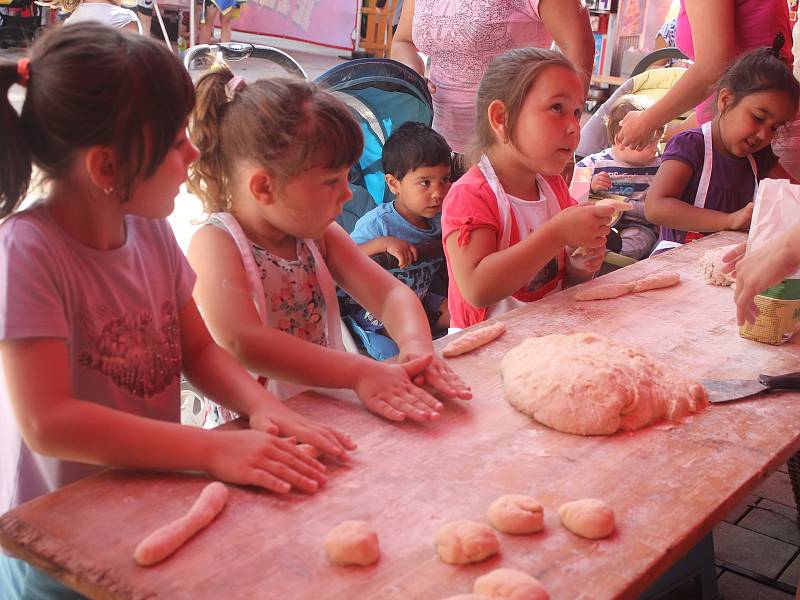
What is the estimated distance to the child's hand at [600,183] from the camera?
409cm

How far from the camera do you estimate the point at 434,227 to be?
10.8ft

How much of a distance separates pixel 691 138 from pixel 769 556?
157cm

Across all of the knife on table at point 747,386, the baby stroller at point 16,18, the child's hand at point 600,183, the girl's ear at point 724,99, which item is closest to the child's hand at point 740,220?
the girl's ear at point 724,99

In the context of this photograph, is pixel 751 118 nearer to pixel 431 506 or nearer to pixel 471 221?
pixel 471 221

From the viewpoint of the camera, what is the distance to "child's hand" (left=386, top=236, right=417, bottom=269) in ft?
10.00

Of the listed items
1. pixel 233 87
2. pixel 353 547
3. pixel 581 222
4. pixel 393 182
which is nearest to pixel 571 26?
pixel 393 182

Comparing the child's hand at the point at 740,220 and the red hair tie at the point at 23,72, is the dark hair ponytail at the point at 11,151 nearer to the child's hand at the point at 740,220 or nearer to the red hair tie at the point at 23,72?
the red hair tie at the point at 23,72

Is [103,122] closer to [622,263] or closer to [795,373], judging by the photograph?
[795,373]

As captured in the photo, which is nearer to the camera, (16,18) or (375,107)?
(375,107)

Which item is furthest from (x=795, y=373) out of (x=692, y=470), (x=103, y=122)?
(x=103, y=122)

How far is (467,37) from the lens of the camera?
3043 millimetres

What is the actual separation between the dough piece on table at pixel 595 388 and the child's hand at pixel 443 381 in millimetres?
88

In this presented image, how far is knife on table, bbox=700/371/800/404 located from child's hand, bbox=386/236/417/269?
5.22ft

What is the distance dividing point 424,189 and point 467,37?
1.95 feet
